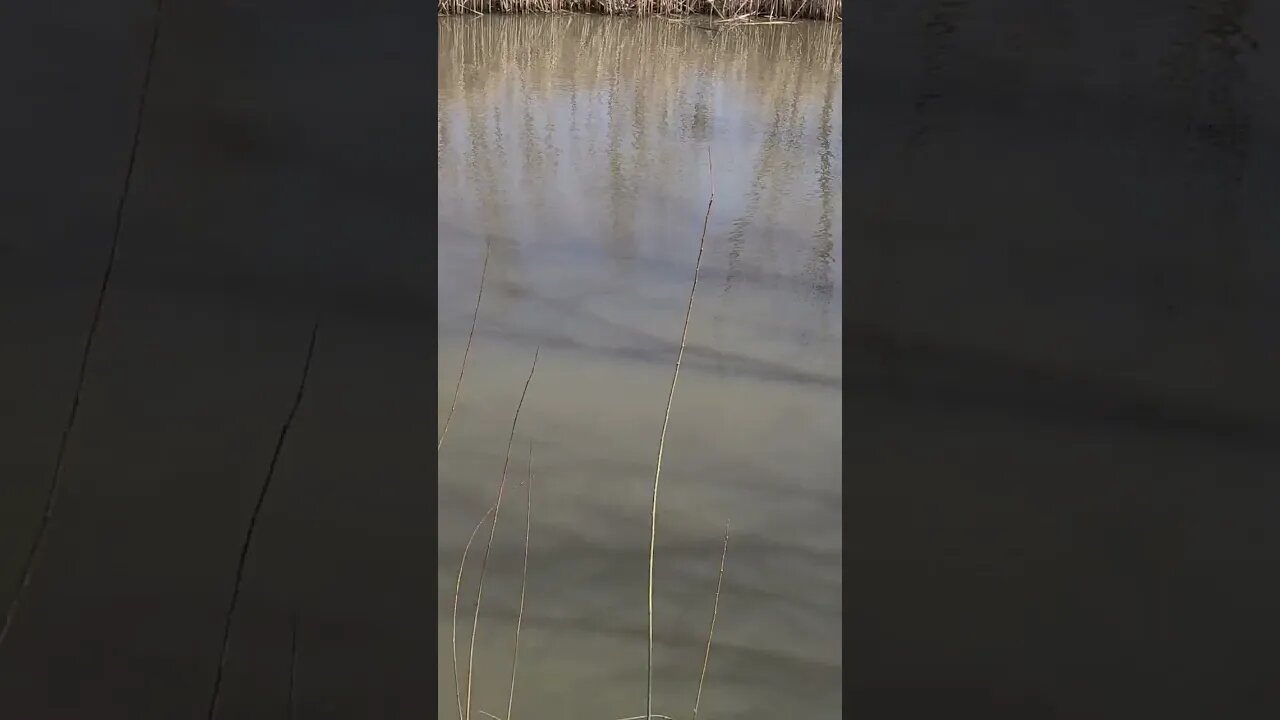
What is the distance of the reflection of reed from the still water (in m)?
0.02

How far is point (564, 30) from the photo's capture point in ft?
19.4

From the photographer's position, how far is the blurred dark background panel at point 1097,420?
138cm

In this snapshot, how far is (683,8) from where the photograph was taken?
622 centimetres

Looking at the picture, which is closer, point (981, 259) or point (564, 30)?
point (981, 259)

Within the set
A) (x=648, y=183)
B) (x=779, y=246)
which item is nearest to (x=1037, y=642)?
(x=779, y=246)
